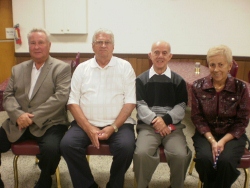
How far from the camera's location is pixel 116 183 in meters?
1.93

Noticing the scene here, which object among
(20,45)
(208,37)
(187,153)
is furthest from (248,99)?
(20,45)

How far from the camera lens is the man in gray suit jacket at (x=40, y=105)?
1.97m

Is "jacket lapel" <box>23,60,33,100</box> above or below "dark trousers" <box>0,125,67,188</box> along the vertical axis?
above

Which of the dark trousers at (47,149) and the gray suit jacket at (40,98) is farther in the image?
the gray suit jacket at (40,98)

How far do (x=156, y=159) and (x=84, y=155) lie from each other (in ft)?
1.65

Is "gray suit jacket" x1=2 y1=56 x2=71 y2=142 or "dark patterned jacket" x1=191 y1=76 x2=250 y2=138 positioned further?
"gray suit jacket" x1=2 y1=56 x2=71 y2=142

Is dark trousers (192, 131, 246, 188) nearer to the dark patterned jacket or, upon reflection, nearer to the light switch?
the dark patterned jacket

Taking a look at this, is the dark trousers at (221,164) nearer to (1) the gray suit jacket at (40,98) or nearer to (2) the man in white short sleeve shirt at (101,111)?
(2) the man in white short sleeve shirt at (101,111)

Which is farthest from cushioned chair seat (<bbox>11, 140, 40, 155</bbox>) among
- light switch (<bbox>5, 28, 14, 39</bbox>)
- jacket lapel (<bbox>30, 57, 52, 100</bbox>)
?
light switch (<bbox>5, 28, 14, 39</bbox>)

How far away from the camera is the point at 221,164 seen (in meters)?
1.77

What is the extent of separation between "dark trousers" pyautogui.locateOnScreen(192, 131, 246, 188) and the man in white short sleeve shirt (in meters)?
0.48

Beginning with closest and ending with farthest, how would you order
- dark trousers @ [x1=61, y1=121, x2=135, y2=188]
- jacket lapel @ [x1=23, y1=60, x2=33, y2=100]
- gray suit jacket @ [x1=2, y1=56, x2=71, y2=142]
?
dark trousers @ [x1=61, y1=121, x2=135, y2=188]
gray suit jacket @ [x1=2, y1=56, x2=71, y2=142]
jacket lapel @ [x1=23, y1=60, x2=33, y2=100]

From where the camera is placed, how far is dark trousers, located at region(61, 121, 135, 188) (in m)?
1.89

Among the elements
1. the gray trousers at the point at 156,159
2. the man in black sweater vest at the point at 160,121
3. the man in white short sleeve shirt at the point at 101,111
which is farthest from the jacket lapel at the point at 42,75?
the gray trousers at the point at 156,159
